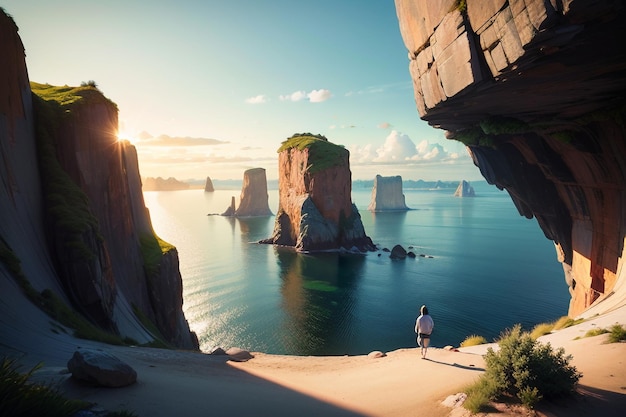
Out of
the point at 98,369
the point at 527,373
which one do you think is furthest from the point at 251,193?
the point at 527,373

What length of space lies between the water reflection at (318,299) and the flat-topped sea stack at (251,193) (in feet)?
315

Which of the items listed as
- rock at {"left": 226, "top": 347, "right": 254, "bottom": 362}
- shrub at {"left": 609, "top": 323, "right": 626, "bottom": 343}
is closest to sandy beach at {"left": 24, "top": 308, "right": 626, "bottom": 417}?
shrub at {"left": 609, "top": 323, "right": 626, "bottom": 343}

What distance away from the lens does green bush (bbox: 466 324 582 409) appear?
7.94 m

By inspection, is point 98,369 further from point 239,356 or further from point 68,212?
point 68,212

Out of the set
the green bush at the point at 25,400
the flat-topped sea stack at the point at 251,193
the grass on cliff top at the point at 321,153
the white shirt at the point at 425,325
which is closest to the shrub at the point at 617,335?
the white shirt at the point at 425,325

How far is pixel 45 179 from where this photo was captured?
20281 millimetres

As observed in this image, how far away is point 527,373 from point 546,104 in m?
13.1

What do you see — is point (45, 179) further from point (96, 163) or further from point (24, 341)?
point (24, 341)

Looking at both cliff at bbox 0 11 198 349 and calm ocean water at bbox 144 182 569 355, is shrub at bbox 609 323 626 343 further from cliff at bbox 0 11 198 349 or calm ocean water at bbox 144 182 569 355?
calm ocean water at bbox 144 182 569 355

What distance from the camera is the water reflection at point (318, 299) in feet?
121

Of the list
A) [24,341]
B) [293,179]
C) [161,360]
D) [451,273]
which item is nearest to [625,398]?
[161,360]

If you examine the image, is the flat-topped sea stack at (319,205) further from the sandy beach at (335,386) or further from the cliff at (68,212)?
the sandy beach at (335,386)

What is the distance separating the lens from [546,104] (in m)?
16.0

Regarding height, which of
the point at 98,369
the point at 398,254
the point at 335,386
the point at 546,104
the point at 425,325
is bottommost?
the point at 398,254
